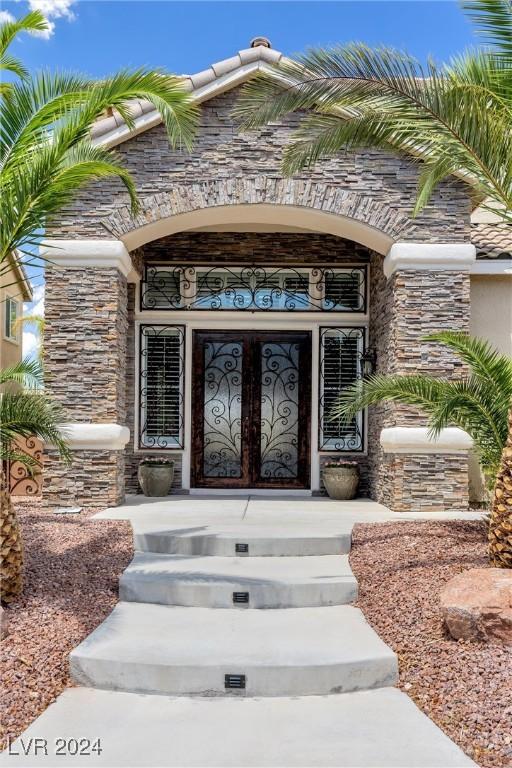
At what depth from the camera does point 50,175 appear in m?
5.71

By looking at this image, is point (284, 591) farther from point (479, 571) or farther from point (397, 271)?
point (397, 271)

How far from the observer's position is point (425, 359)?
10.0 m

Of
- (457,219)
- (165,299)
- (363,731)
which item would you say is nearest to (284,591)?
(363,731)

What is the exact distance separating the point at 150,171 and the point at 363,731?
798cm

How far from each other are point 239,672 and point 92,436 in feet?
18.2

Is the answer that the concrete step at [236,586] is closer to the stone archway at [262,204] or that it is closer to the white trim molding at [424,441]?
the white trim molding at [424,441]

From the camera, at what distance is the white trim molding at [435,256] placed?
394 inches

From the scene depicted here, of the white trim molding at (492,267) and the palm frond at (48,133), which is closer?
the palm frond at (48,133)

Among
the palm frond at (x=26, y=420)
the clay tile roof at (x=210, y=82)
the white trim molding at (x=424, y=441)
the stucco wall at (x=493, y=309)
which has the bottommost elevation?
the white trim molding at (x=424, y=441)

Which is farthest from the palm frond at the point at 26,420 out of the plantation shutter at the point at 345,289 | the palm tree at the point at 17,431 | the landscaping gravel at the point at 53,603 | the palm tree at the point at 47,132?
the plantation shutter at the point at 345,289

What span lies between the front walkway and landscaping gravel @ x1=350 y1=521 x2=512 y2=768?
17 cm

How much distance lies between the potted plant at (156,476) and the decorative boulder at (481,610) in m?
6.78

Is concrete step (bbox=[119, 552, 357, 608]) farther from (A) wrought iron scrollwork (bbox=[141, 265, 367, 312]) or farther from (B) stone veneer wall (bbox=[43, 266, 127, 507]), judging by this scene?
(A) wrought iron scrollwork (bbox=[141, 265, 367, 312])

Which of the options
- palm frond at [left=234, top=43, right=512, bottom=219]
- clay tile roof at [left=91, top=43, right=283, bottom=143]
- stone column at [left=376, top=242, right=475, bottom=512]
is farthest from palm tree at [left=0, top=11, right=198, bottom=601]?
stone column at [left=376, top=242, right=475, bottom=512]
